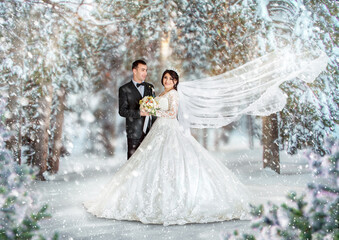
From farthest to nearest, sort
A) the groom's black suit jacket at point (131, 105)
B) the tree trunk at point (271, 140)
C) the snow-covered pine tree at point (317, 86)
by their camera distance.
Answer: the tree trunk at point (271, 140) → the snow-covered pine tree at point (317, 86) → the groom's black suit jacket at point (131, 105)

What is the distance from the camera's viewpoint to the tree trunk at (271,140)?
1164 centimetres

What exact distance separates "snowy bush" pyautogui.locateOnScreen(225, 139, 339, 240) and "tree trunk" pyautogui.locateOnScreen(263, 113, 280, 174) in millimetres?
8874

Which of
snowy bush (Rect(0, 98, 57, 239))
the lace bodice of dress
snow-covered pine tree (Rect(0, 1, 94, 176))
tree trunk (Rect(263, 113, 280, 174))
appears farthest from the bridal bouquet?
tree trunk (Rect(263, 113, 280, 174))

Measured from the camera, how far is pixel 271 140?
11.7m

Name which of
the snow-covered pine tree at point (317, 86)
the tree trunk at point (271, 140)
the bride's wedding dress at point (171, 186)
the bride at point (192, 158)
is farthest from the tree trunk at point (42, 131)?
the snow-covered pine tree at point (317, 86)

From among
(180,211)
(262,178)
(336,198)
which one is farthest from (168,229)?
(262,178)

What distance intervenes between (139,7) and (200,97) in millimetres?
7760

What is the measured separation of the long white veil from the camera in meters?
6.04

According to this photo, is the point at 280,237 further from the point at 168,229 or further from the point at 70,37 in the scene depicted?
the point at 70,37

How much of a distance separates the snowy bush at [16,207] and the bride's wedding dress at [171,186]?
2.25 metres

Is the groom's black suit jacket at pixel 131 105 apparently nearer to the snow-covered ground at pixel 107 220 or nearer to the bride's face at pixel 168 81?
the bride's face at pixel 168 81

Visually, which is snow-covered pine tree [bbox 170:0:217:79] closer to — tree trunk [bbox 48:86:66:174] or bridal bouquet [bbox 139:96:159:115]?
tree trunk [bbox 48:86:66:174]

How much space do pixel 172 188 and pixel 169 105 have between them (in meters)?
1.54

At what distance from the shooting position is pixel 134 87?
6.82 meters
